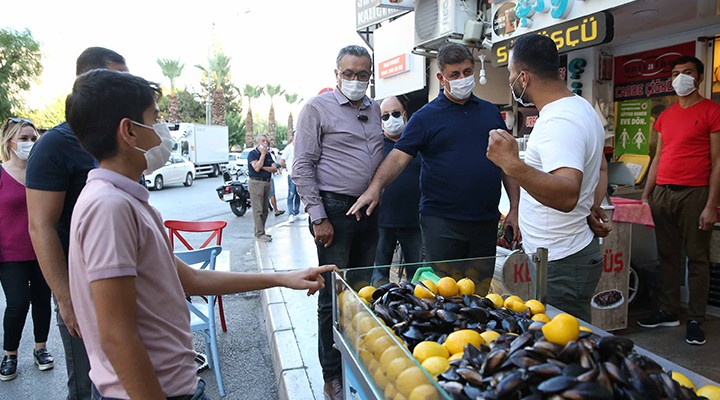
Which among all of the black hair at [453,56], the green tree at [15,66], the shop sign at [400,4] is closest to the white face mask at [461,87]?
the black hair at [453,56]

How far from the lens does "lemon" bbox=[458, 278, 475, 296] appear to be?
204cm

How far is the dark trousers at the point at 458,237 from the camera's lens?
3064mm

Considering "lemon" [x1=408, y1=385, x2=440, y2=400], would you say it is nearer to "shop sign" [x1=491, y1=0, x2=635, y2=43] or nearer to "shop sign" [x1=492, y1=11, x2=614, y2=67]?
"shop sign" [x1=492, y1=11, x2=614, y2=67]

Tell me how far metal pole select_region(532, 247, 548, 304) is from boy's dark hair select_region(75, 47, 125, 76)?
7.59ft

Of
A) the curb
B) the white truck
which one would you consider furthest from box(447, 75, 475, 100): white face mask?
the white truck

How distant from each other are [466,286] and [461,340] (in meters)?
0.59

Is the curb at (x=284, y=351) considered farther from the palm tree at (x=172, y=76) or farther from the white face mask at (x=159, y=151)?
the palm tree at (x=172, y=76)

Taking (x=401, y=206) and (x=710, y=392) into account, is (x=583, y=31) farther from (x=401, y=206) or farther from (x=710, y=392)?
(x=710, y=392)

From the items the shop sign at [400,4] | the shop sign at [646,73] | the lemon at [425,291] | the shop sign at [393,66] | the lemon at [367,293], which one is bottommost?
the lemon at [367,293]

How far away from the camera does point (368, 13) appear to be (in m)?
9.42

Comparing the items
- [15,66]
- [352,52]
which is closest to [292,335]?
[352,52]

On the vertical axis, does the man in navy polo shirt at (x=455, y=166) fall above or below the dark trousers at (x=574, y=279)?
above

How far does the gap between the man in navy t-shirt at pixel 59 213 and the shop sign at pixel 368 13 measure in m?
7.18

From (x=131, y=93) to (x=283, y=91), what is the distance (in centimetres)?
5083
